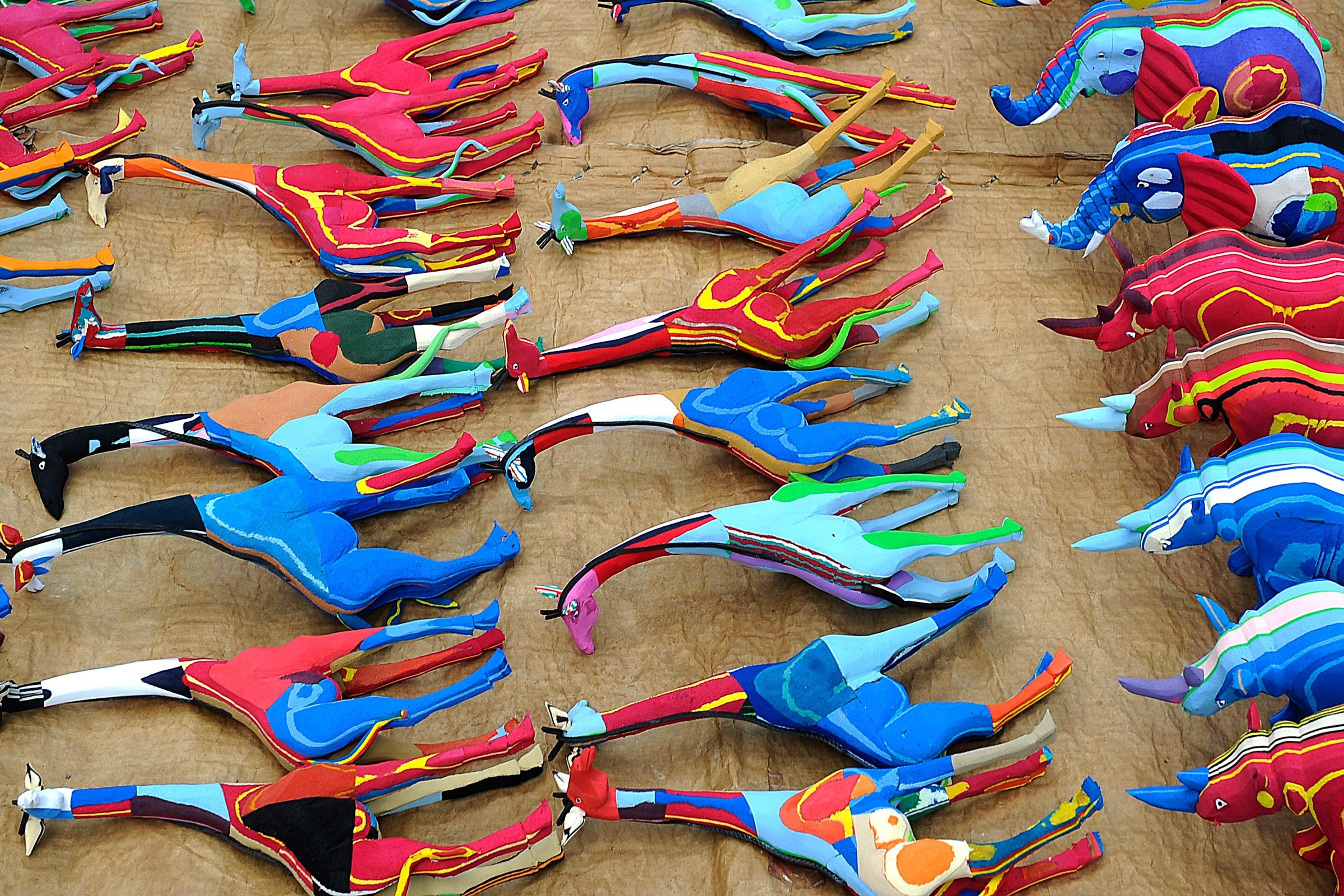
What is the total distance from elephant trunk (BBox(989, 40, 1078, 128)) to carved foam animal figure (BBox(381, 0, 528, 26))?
1.32m

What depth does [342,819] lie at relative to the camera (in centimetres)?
162

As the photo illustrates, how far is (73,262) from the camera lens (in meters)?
2.47

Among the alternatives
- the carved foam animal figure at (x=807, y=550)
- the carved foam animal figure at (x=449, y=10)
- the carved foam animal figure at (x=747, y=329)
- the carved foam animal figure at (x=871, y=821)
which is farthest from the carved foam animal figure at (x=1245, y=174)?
the carved foam animal figure at (x=449, y=10)

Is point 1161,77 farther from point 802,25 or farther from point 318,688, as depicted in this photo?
point 318,688

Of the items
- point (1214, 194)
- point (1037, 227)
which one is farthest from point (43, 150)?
point (1214, 194)

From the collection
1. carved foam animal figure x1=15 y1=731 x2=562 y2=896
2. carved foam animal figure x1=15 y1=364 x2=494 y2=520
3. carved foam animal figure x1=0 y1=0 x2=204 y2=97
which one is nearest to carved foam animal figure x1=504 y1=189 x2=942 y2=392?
carved foam animal figure x1=15 y1=364 x2=494 y2=520

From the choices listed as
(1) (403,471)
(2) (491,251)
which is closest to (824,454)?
(1) (403,471)

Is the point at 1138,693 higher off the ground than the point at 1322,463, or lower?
lower

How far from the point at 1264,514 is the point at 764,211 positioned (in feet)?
3.74

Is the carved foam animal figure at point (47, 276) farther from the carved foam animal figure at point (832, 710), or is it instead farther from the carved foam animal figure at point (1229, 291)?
the carved foam animal figure at point (1229, 291)

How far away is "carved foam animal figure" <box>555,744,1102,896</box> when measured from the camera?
5.12 feet

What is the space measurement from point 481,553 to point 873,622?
0.64m

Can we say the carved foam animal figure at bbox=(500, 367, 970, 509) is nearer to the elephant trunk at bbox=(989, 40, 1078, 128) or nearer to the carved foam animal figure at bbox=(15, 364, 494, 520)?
the carved foam animal figure at bbox=(15, 364, 494, 520)

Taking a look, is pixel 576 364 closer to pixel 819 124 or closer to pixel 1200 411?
pixel 819 124
